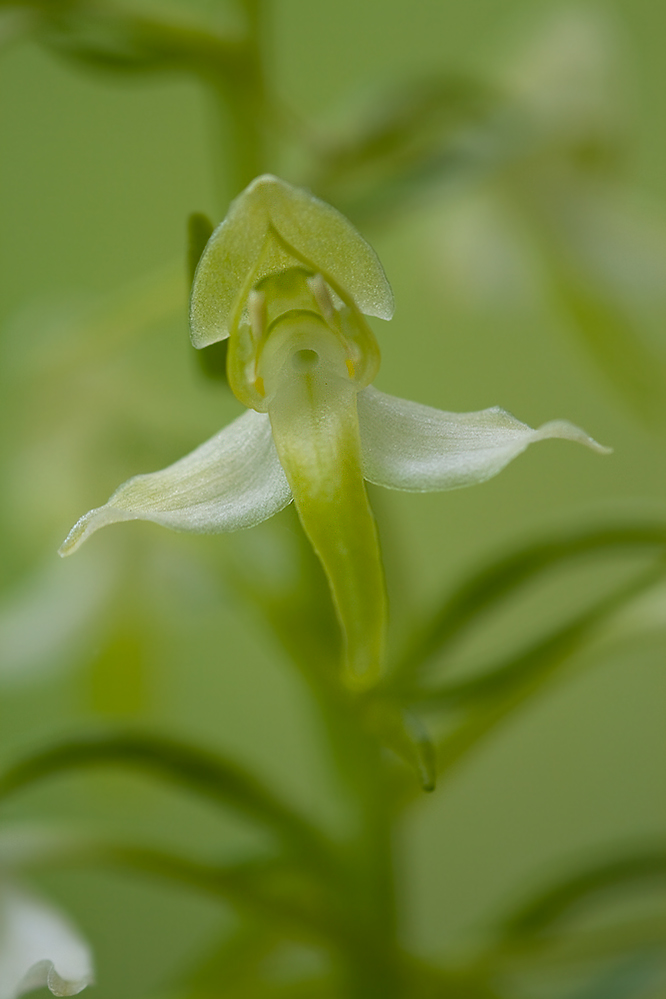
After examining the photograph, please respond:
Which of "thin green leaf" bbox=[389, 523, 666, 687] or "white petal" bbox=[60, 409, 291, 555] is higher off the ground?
"thin green leaf" bbox=[389, 523, 666, 687]

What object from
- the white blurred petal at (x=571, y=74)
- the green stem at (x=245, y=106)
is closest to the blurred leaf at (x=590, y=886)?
the green stem at (x=245, y=106)

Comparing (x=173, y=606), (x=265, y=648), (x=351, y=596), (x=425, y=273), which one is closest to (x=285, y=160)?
(x=425, y=273)

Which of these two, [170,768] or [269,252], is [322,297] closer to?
[269,252]

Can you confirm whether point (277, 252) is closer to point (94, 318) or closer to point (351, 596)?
point (351, 596)

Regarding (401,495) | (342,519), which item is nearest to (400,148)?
(342,519)

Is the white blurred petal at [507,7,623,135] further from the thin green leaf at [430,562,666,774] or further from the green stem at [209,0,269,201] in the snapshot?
the thin green leaf at [430,562,666,774]

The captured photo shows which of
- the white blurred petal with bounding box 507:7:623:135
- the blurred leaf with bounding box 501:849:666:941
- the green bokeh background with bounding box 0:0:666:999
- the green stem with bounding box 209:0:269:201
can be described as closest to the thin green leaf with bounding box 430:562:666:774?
the blurred leaf with bounding box 501:849:666:941
